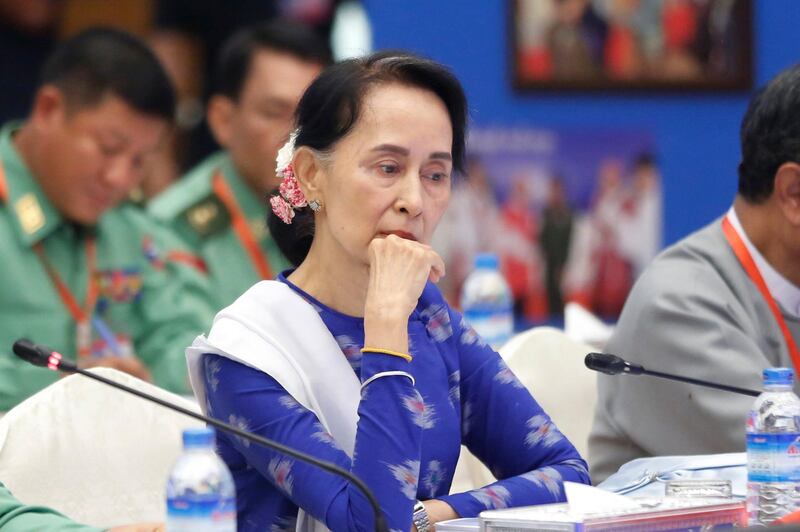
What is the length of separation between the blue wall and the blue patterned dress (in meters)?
3.20

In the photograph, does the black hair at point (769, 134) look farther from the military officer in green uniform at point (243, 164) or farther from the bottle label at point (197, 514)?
the military officer in green uniform at point (243, 164)

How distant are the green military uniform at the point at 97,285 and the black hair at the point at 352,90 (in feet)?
5.90

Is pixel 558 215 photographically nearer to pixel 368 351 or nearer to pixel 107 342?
pixel 107 342

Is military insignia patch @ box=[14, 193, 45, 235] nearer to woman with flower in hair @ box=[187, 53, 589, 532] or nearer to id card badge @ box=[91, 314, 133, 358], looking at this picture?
id card badge @ box=[91, 314, 133, 358]

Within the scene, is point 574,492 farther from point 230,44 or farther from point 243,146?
point 230,44

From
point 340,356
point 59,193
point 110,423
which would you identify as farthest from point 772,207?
point 59,193

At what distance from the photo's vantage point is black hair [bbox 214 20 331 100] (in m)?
5.17

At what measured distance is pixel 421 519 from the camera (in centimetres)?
208

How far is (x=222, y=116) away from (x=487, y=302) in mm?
1328

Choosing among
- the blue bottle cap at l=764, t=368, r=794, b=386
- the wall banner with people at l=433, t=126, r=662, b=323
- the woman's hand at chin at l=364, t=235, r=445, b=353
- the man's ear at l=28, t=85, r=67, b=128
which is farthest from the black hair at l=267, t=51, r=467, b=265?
the wall banner with people at l=433, t=126, r=662, b=323

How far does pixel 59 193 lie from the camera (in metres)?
4.30

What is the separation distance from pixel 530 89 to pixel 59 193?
2072 millimetres

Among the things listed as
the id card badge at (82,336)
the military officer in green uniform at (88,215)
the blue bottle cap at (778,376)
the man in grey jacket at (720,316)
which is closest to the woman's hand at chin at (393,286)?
the blue bottle cap at (778,376)

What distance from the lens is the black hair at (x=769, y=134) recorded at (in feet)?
9.04
